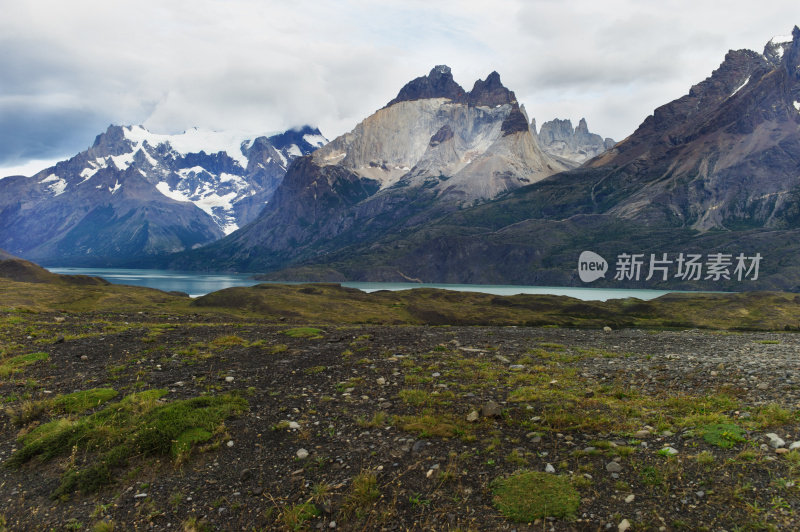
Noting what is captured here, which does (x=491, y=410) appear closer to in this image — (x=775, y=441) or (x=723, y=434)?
(x=723, y=434)

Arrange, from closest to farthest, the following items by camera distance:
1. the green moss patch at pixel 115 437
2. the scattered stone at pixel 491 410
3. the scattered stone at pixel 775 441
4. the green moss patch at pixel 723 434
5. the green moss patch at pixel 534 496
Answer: the green moss patch at pixel 534 496
the scattered stone at pixel 775 441
the green moss patch at pixel 723 434
the green moss patch at pixel 115 437
the scattered stone at pixel 491 410

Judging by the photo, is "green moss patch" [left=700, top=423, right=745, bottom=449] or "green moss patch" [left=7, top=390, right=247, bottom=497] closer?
"green moss patch" [left=700, top=423, right=745, bottom=449]

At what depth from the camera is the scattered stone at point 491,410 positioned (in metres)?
14.8

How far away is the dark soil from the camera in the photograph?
979cm

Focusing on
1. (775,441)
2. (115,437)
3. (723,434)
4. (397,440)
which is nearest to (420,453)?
(397,440)

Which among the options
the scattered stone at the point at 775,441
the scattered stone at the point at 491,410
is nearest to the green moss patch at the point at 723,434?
the scattered stone at the point at 775,441

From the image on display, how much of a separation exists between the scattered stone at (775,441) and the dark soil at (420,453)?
15 cm

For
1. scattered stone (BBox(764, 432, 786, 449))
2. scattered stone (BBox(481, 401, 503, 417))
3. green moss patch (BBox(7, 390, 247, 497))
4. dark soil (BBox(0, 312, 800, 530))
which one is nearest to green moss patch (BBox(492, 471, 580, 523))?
dark soil (BBox(0, 312, 800, 530))

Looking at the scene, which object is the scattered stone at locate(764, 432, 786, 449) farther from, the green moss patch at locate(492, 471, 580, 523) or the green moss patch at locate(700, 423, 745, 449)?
the green moss patch at locate(492, 471, 580, 523)

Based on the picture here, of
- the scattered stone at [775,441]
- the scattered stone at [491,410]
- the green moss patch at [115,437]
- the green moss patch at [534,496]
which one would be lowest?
the green moss patch at [115,437]

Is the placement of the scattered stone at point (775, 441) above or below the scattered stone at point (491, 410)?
above

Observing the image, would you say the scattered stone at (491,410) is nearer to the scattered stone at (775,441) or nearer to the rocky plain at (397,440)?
the rocky plain at (397,440)

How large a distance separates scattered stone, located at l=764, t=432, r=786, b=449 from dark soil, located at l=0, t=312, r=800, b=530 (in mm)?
153

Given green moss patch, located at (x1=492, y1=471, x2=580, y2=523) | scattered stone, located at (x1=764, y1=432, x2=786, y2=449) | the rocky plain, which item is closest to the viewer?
green moss patch, located at (x1=492, y1=471, x2=580, y2=523)
